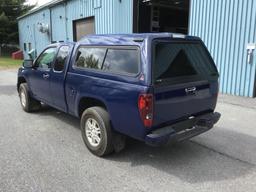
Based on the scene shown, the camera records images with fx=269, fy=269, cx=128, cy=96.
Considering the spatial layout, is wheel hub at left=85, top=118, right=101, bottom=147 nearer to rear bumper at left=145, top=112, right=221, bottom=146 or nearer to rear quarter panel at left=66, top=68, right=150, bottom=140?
rear quarter panel at left=66, top=68, right=150, bottom=140

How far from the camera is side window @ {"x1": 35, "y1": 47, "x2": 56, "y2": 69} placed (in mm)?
5750

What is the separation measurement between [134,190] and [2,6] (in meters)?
Result: 40.4

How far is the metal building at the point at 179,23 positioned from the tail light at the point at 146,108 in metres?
6.19

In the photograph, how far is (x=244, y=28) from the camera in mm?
8531

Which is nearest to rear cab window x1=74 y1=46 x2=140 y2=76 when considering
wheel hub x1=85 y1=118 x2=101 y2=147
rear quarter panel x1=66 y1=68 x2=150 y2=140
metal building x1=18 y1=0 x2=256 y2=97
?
rear quarter panel x1=66 y1=68 x2=150 y2=140

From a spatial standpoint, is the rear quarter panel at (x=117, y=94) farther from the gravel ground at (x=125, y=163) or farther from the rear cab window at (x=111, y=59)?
the gravel ground at (x=125, y=163)

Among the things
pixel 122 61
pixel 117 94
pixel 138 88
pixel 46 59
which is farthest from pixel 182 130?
pixel 46 59

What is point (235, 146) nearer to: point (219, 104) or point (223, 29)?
point (219, 104)

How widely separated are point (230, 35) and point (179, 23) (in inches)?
436

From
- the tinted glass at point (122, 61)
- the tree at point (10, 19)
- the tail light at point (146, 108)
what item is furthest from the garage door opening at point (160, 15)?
the tree at point (10, 19)

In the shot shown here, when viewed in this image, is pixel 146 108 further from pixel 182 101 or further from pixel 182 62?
pixel 182 62

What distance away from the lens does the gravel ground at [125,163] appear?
3.47 m

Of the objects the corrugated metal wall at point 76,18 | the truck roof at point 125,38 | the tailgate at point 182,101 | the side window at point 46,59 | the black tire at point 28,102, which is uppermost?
the corrugated metal wall at point 76,18

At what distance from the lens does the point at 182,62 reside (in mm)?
4094
